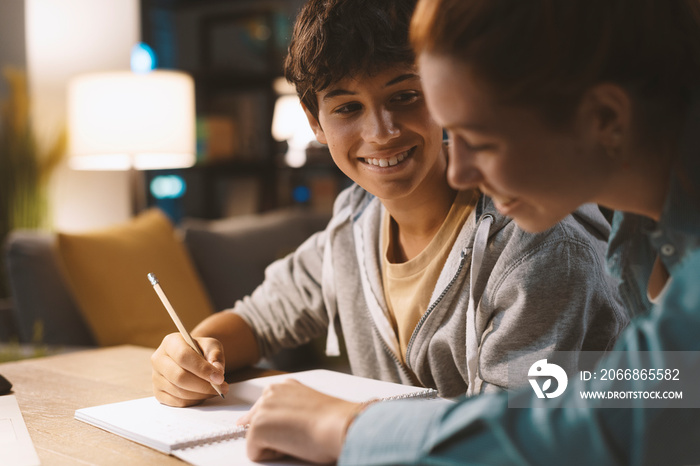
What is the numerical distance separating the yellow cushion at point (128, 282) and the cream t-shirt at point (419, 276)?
4.65 ft

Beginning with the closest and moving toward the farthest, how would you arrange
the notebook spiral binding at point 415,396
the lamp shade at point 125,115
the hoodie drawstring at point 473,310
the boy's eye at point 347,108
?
the notebook spiral binding at point 415,396, the hoodie drawstring at point 473,310, the boy's eye at point 347,108, the lamp shade at point 125,115

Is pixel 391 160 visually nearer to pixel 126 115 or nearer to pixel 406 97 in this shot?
pixel 406 97

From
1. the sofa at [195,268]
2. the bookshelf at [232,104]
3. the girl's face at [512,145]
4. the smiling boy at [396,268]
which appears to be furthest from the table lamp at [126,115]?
the girl's face at [512,145]

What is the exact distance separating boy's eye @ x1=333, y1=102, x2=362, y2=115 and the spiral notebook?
1.38 ft

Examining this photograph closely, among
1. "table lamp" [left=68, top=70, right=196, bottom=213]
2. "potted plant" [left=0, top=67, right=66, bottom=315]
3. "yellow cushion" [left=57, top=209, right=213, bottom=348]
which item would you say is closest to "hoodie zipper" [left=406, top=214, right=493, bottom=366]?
"yellow cushion" [left=57, top=209, right=213, bottom=348]

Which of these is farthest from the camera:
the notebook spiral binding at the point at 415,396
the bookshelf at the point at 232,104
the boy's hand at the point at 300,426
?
the bookshelf at the point at 232,104

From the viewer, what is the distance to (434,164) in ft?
4.16

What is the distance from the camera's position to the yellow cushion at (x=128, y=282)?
2406 mm

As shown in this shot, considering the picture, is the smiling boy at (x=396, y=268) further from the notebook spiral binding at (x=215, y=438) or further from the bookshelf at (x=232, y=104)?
the bookshelf at (x=232, y=104)

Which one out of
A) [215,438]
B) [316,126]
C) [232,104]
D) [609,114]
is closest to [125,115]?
[232,104]

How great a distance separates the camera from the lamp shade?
118 inches

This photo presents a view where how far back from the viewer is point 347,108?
3.87 ft

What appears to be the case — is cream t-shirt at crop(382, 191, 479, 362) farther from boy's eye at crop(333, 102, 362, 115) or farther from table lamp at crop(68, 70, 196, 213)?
table lamp at crop(68, 70, 196, 213)

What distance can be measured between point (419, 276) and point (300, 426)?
22.4 inches
